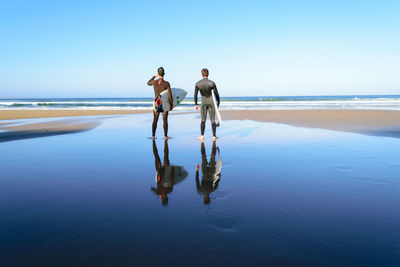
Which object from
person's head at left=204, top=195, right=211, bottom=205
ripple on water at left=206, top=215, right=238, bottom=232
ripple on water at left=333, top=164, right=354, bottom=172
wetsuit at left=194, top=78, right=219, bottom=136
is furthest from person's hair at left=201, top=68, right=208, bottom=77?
ripple on water at left=206, top=215, right=238, bottom=232

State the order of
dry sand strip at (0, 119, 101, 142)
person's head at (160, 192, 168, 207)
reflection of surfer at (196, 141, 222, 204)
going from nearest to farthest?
1. person's head at (160, 192, 168, 207)
2. reflection of surfer at (196, 141, 222, 204)
3. dry sand strip at (0, 119, 101, 142)

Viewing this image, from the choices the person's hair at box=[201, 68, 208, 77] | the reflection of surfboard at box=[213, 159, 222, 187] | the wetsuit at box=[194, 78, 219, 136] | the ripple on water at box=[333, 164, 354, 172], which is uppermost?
the person's hair at box=[201, 68, 208, 77]

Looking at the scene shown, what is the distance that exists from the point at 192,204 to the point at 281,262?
156cm

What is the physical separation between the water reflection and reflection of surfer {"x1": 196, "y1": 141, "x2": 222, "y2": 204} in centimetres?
34

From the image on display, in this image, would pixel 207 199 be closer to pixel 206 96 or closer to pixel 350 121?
pixel 206 96

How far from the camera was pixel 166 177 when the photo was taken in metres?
5.20

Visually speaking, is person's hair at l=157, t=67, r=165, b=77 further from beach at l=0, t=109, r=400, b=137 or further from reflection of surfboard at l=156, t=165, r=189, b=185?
beach at l=0, t=109, r=400, b=137

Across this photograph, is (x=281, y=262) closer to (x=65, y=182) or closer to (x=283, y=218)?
(x=283, y=218)

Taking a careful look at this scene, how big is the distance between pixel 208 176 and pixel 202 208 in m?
1.60

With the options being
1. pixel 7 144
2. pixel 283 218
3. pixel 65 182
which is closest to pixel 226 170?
pixel 283 218

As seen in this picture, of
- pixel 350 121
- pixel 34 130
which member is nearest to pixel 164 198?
pixel 34 130

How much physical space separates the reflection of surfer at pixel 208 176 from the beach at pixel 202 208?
0.02 metres

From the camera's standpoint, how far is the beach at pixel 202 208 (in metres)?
2.58

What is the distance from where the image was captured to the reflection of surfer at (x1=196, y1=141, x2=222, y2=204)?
4348 mm
